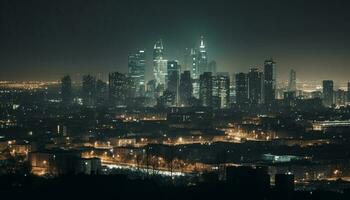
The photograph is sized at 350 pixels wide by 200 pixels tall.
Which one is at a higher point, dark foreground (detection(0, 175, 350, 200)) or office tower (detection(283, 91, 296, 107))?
office tower (detection(283, 91, 296, 107))

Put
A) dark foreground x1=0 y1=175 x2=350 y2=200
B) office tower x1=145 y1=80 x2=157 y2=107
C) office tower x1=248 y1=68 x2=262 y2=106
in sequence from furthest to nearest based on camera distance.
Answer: office tower x1=145 y1=80 x2=157 y2=107
office tower x1=248 y1=68 x2=262 y2=106
dark foreground x1=0 y1=175 x2=350 y2=200

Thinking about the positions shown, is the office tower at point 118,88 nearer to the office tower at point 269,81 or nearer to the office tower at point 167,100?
the office tower at point 167,100

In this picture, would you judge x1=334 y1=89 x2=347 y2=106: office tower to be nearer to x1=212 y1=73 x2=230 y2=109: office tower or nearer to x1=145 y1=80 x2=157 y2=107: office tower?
x1=212 y1=73 x2=230 y2=109: office tower

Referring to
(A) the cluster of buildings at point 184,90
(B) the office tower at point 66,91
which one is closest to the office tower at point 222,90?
(A) the cluster of buildings at point 184,90

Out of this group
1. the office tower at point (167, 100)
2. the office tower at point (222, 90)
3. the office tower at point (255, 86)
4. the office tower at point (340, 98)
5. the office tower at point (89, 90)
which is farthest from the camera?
the office tower at point (89, 90)

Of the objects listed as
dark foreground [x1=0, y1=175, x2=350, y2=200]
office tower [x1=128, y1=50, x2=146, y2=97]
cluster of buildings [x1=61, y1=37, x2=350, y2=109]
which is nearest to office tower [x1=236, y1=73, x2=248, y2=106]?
cluster of buildings [x1=61, y1=37, x2=350, y2=109]

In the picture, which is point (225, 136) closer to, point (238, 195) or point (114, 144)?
point (114, 144)

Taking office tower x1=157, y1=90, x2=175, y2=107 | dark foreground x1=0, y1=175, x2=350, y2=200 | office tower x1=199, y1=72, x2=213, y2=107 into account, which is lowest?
dark foreground x1=0, y1=175, x2=350, y2=200
